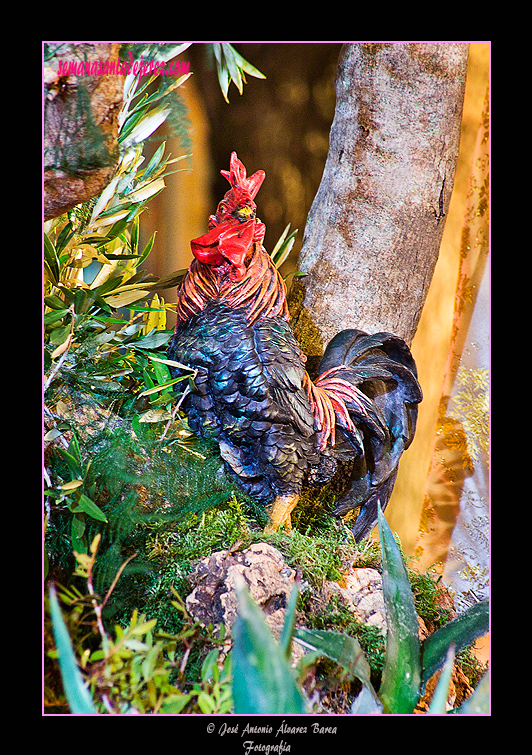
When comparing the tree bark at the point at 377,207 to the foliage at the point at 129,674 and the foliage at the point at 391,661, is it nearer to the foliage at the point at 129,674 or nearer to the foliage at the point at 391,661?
the foliage at the point at 391,661

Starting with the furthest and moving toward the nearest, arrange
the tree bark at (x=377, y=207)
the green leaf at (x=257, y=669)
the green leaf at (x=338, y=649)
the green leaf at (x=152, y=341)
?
the tree bark at (x=377, y=207)
the green leaf at (x=152, y=341)
the green leaf at (x=338, y=649)
the green leaf at (x=257, y=669)

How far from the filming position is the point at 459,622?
832 mm

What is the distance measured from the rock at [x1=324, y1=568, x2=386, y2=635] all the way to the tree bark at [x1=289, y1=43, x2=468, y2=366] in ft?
1.62

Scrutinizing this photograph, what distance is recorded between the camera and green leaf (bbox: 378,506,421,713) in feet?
2.52

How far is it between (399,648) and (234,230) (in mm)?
715

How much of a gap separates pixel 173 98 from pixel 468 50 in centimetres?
58

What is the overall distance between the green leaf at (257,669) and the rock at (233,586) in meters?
0.14

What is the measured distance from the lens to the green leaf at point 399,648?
770mm

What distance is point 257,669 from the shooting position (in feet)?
2.03

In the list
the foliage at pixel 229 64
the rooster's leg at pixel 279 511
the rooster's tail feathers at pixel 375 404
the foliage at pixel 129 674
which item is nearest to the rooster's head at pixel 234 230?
the foliage at pixel 229 64

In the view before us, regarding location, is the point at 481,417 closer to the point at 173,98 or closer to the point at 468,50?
the point at 468,50

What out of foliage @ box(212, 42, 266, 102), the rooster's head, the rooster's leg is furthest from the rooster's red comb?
the rooster's leg

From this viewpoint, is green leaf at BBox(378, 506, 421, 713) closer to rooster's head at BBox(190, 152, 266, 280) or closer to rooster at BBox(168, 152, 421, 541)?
rooster at BBox(168, 152, 421, 541)
